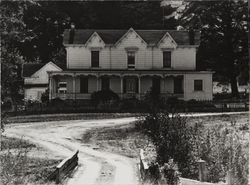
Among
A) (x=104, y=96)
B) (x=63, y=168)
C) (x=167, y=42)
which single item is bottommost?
(x=63, y=168)

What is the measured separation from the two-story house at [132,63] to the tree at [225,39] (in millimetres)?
8029

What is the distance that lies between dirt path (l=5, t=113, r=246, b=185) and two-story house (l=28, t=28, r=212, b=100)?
15563 millimetres

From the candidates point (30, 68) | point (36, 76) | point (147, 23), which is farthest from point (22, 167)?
point (147, 23)

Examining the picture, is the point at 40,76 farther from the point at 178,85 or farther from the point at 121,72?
the point at 178,85

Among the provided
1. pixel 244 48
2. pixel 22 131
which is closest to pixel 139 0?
pixel 244 48

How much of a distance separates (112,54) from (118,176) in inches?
1366

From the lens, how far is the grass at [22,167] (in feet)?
34.0

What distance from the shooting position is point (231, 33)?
2235 inches

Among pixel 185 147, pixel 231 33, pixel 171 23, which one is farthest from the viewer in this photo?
pixel 171 23

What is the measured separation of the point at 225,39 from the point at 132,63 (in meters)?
13.8

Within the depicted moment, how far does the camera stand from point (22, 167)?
486 inches

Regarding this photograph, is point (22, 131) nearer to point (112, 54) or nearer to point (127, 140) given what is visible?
point (127, 140)

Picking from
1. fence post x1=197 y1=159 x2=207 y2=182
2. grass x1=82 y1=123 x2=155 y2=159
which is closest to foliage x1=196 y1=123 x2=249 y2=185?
fence post x1=197 y1=159 x2=207 y2=182

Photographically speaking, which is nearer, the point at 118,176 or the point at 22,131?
the point at 118,176
